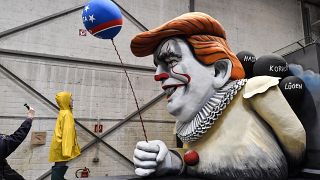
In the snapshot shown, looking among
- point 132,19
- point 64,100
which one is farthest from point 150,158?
point 132,19

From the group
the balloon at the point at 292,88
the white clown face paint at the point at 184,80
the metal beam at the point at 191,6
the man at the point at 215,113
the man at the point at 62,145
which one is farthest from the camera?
the metal beam at the point at 191,6

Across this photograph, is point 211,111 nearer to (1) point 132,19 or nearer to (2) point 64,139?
(2) point 64,139

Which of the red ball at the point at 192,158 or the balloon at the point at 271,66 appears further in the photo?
the balloon at the point at 271,66

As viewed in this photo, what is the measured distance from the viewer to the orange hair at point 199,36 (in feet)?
4.86

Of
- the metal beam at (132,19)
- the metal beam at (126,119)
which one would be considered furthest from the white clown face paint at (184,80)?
the metal beam at (132,19)

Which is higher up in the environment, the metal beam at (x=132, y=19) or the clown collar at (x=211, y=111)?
the metal beam at (x=132, y=19)

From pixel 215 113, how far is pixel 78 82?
3021 millimetres

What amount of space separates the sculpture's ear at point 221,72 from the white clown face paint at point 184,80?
24 millimetres

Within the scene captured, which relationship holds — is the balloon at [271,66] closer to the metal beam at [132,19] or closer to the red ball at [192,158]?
the red ball at [192,158]

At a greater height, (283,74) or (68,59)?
(68,59)

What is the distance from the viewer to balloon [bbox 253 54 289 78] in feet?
5.51

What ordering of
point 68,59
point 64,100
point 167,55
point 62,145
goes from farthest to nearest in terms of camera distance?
1. point 68,59
2. point 64,100
3. point 62,145
4. point 167,55

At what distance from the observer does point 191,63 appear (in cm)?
147

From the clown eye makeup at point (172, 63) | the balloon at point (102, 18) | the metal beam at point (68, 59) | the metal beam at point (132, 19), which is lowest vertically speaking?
the clown eye makeup at point (172, 63)
